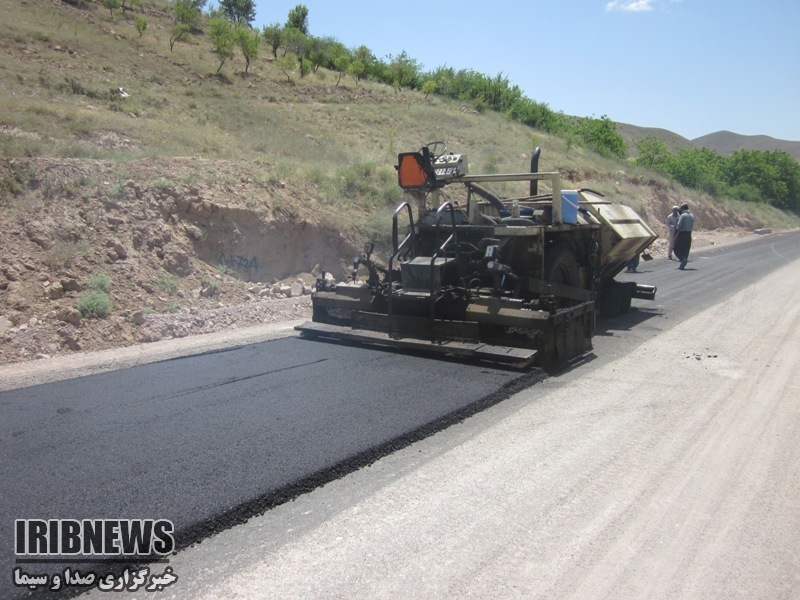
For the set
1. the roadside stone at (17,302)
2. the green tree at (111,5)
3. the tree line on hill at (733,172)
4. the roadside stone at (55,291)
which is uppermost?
the green tree at (111,5)

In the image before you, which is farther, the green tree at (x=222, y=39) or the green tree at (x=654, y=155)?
the green tree at (x=654, y=155)

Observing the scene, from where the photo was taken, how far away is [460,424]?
215 inches

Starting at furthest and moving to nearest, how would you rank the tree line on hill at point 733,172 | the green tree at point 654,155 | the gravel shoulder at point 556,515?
the green tree at point 654,155, the tree line on hill at point 733,172, the gravel shoulder at point 556,515

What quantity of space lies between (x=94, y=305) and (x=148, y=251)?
88.3 inches

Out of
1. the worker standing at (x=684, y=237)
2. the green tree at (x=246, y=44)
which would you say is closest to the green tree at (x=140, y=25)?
the green tree at (x=246, y=44)

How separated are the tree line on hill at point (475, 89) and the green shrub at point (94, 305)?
29980 mm

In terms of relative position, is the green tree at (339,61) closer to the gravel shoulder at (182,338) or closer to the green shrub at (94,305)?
the gravel shoulder at (182,338)

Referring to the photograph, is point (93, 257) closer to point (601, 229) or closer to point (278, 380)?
point (278, 380)

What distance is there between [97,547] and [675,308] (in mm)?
10512

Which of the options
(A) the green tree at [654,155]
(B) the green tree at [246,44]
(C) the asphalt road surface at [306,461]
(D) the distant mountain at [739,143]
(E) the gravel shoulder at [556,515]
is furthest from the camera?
(D) the distant mountain at [739,143]

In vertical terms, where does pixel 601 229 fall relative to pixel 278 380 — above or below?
above

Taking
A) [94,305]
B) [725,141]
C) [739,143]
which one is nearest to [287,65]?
[94,305]

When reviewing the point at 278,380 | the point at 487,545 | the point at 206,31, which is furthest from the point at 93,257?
the point at 206,31

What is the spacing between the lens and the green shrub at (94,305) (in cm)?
922
